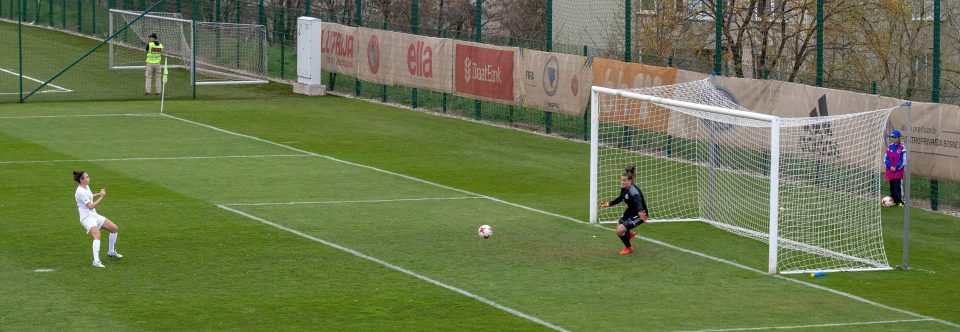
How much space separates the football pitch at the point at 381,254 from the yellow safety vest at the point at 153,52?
920 centimetres

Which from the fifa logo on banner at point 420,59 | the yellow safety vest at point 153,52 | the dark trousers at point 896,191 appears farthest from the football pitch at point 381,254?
the yellow safety vest at point 153,52

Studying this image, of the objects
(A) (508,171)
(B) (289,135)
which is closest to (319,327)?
(A) (508,171)

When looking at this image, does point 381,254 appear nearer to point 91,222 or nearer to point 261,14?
point 91,222

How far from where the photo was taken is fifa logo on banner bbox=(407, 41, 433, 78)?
37.7m

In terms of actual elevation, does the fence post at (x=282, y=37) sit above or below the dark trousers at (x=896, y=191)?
above

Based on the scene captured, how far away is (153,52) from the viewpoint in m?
40.2

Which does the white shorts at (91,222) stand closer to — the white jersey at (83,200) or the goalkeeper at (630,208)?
the white jersey at (83,200)

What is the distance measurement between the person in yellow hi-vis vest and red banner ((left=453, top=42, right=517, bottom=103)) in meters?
9.35

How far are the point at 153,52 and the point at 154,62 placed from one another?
0.37 metres

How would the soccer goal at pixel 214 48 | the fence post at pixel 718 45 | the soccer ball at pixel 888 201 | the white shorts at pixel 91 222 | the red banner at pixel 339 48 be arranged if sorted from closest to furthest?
the white shorts at pixel 91 222, the soccer ball at pixel 888 201, the fence post at pixel 718 45, the red banner at pixel 339 48, the soccer goal at pixel 214 48

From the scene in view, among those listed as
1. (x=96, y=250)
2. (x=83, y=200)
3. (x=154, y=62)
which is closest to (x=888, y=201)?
(x=96, y=250)

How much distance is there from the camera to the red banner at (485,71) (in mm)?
34719

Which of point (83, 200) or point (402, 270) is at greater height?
point (83, 200)

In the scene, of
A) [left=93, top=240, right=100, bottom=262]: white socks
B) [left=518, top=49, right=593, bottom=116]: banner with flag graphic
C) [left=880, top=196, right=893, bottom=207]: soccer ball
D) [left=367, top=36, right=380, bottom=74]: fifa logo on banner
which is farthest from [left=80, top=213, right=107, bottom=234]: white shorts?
[left=367, top=36, right=380, bottom=74]: fifa logo on banner
